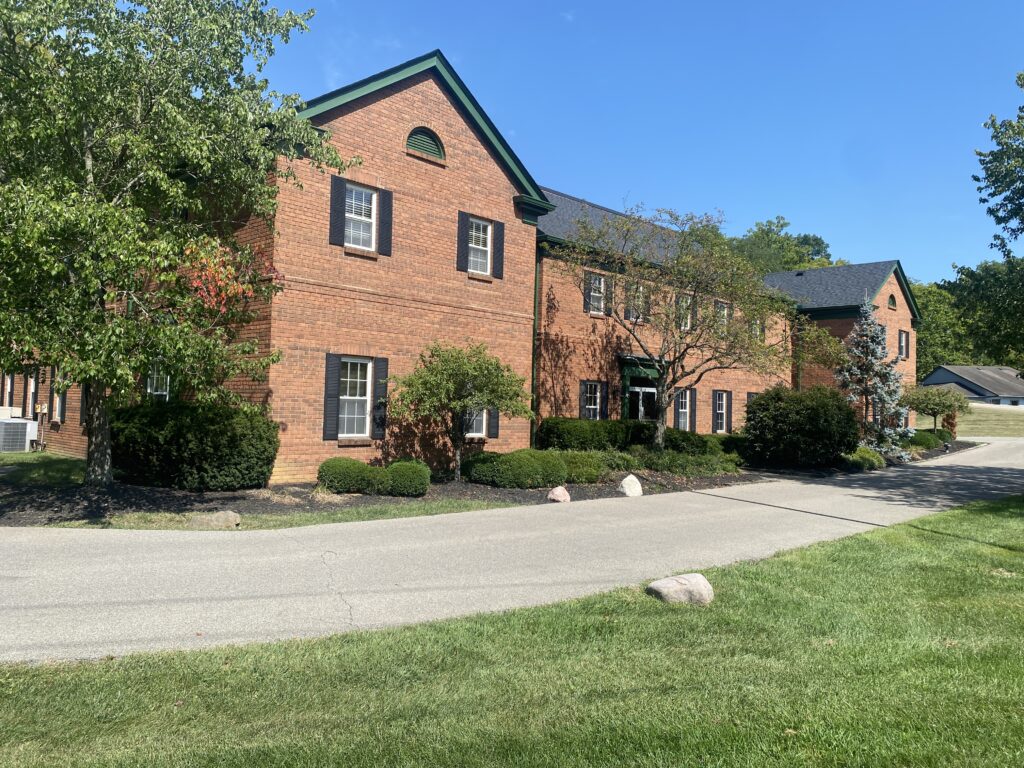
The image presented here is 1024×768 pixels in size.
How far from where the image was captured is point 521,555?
892 cm

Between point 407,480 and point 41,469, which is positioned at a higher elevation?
point 407,480

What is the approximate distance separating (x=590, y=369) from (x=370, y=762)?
19.0m

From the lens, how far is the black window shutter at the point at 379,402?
624 inches

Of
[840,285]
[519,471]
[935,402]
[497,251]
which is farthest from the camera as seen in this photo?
[935,402]

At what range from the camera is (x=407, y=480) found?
1366 centimetres

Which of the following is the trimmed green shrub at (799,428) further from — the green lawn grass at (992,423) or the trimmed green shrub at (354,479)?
the green lawn grass at (992,423)

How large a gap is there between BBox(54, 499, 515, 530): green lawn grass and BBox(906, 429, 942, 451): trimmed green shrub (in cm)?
2614

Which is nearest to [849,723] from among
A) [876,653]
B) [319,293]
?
[876,653]

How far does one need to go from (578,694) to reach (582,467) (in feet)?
39.1

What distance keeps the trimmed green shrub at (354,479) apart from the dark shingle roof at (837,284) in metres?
24.5

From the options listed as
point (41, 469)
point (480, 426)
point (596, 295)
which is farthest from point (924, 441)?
point (41, 469)

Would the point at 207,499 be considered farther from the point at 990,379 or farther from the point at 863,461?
the point at 990,379

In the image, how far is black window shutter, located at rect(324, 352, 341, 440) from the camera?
15039 millimetres

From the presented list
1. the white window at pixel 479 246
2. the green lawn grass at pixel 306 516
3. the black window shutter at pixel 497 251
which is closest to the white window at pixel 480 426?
the black window shutter at pixel 497 251
